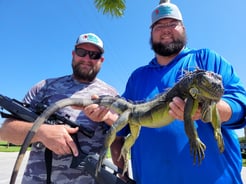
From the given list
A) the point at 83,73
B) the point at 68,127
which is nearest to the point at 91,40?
the point at 83,73

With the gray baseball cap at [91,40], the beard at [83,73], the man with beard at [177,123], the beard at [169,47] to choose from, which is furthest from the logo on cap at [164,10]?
the beard at [83,73]

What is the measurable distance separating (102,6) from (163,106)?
8.13 m

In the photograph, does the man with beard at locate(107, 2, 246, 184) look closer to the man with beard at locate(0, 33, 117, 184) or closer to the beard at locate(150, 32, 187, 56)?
the beard at locate(150, 32, 187, 56)

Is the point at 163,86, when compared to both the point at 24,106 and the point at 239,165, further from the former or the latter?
the point at 24,106

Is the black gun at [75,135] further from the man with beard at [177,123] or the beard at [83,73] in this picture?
the beard at [83,73]

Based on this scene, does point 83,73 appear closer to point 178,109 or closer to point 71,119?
point 71,119

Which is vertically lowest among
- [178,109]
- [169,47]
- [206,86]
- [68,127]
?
[68,127]

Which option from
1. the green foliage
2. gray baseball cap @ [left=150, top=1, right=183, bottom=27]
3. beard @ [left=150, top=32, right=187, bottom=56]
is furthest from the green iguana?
the green foliage

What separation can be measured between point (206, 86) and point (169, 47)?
1540 mm

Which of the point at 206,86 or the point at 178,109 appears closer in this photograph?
the point at 206,86

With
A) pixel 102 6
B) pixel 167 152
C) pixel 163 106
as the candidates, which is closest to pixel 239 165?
pixel 167 152

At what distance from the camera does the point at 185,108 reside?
8.34 feet

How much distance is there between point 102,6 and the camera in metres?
10.4

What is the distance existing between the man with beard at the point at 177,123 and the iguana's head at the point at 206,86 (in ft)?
0.62
